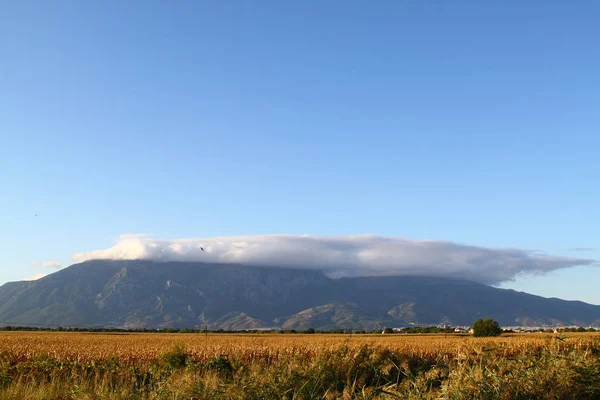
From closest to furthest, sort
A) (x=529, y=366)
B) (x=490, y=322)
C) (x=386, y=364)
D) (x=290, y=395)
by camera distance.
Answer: (x=290, y=395) → (x=529, y=366) → (x=386, y=364) → (x=490, y=322)

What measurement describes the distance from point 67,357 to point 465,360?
77.5 ft

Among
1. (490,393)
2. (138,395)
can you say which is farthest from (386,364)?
(138,395)

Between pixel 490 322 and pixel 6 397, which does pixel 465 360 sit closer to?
Answer: pixel 6 397

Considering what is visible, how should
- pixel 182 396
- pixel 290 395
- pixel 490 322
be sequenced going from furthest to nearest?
pixel 490 322 → pixel 290 395 → pixel 182 396

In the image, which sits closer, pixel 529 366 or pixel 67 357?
pixel 529 366

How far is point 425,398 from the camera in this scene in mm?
11281

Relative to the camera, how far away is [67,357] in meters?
29.8

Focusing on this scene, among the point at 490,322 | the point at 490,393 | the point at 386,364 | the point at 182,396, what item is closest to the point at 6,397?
the point at 182,396

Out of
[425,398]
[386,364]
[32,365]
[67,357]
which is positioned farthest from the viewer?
[67,357]

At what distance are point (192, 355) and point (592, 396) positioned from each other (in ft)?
73.0

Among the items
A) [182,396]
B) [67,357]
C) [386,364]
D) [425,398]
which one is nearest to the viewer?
[425,398]

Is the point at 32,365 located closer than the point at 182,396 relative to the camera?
No

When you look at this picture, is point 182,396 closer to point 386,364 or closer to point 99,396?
point 99,396

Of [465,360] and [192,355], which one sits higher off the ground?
[465,360]
